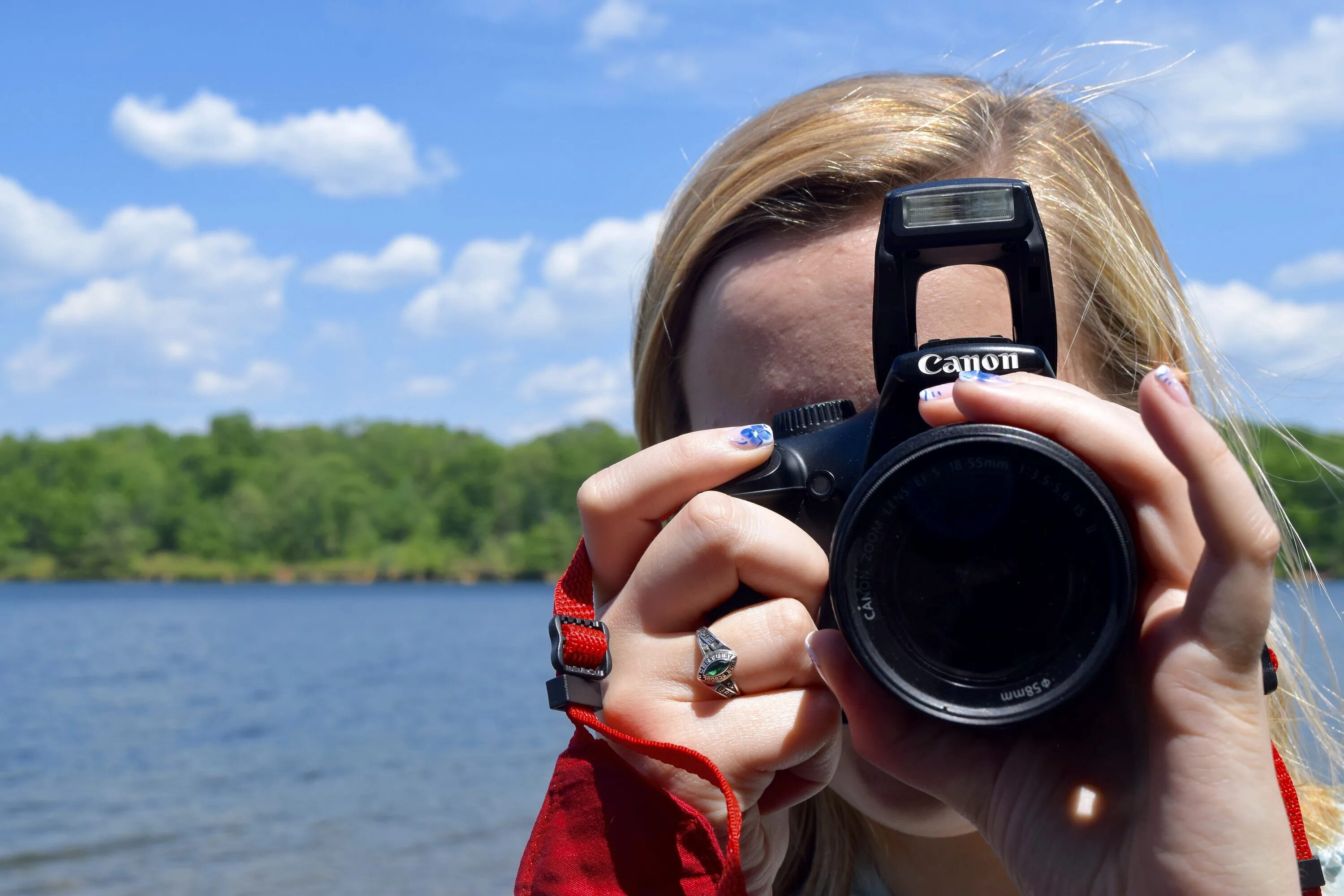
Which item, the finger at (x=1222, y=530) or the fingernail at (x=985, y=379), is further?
the fingernail at (x=985, y=379)

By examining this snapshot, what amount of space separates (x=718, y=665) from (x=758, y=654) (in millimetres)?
43

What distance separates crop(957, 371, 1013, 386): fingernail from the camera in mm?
928

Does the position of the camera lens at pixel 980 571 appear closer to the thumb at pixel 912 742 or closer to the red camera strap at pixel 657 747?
the thumb at pixel 912 742

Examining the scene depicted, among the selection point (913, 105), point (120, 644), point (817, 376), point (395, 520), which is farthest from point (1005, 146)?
point (395, 520)

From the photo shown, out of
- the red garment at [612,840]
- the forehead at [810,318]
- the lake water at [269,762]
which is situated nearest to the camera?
the red garment at [612,840]

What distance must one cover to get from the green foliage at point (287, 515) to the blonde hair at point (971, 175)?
43.6 m

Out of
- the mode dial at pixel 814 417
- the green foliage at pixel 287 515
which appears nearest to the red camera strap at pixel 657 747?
the mode dial at pixel 814 417

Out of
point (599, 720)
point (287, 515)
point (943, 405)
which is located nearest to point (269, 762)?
point (599, 720)

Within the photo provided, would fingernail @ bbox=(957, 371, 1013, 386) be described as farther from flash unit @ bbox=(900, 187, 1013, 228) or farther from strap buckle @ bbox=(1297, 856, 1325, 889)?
strap buckle @ bbox=(1297, 856, 1325, 889)

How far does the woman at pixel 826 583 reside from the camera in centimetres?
81

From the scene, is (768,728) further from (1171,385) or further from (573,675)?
(1171,385)

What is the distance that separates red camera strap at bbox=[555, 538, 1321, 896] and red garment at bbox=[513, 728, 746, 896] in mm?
29

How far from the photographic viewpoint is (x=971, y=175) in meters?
1.43

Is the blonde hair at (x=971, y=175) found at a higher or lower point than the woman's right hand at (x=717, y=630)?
higher
